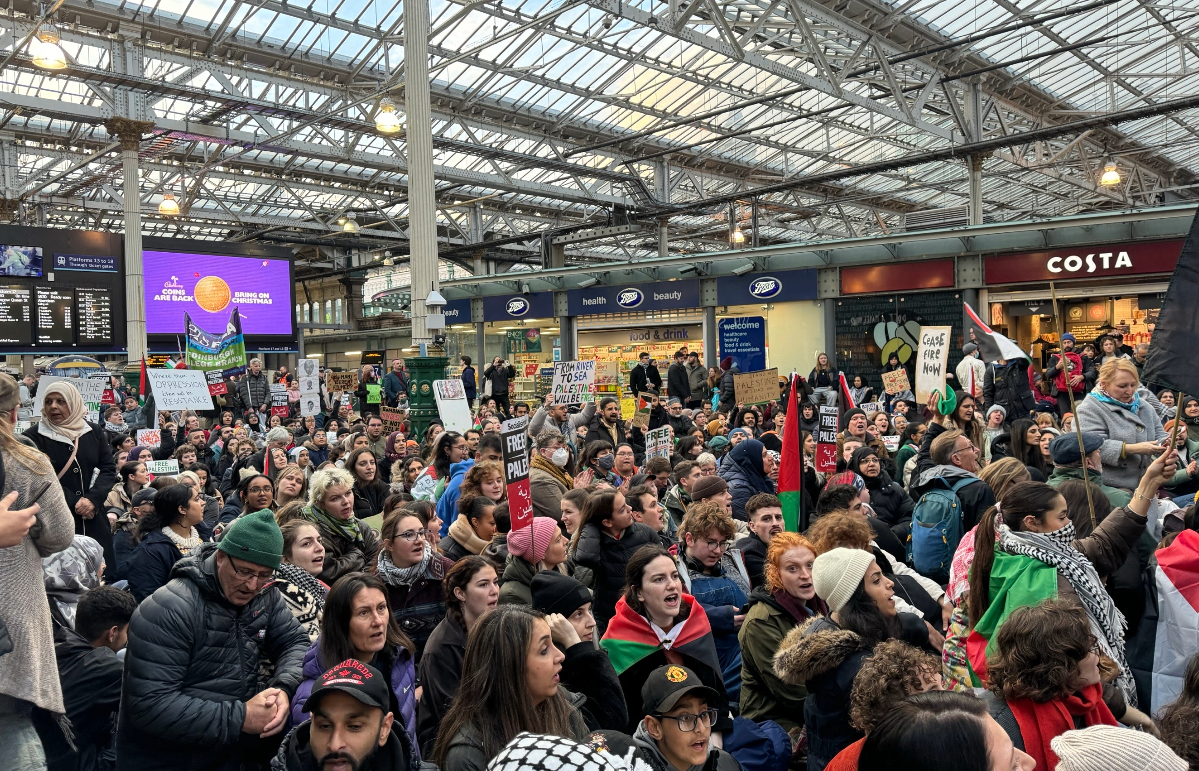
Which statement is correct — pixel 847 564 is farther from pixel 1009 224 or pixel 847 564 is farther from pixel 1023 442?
pixel 1009 224

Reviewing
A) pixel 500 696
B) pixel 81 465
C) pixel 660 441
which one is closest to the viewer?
pixel 500 696

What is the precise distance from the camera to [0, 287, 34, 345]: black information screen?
20359mm

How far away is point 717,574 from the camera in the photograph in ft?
14.8

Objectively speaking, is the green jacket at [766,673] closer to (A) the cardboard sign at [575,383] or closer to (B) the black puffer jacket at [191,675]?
(B) the black puffer jacket at [191,675]

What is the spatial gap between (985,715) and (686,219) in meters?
33.7

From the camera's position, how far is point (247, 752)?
3.00 meters

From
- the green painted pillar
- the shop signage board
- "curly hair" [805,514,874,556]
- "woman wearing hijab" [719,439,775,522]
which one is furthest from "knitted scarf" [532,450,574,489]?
the shop signage board

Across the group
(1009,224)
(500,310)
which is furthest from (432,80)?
(1009,224)

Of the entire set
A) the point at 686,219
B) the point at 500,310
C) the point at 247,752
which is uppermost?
the point at 686,219

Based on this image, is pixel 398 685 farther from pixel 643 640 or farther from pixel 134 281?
pixel 134 281

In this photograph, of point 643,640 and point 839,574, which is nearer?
point 839,574

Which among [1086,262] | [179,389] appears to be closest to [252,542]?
[179,389]

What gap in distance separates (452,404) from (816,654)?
819 cm

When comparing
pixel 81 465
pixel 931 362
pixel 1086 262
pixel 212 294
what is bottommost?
pixel 81 465
